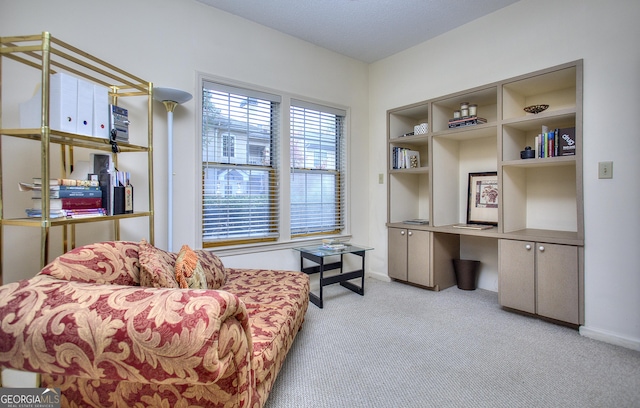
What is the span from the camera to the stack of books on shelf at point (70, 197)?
160cm

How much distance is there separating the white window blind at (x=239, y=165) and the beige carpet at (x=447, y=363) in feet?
3.61

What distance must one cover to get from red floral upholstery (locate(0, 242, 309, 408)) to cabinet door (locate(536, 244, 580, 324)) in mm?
2441

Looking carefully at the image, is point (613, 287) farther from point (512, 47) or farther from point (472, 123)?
point (512, 47)

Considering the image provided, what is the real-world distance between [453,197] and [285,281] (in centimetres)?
230

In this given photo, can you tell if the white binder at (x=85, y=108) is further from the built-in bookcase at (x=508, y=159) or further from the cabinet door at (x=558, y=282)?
the cabinet door at (x=558, y=282)

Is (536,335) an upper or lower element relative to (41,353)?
lower

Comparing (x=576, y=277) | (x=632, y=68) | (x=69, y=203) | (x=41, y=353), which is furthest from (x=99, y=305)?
(x=632, y=68)

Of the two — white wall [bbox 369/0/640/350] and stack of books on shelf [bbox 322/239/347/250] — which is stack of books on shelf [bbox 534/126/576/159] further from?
stack of books on shelf [bbox 322/239/347/250]

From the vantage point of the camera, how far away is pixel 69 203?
1650 millimetres

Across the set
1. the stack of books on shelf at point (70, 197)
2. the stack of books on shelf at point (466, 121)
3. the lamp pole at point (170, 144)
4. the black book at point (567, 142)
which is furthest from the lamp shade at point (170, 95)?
the black book at point (567, 142)

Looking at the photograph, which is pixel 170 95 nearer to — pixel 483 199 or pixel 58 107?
pixel 58 107

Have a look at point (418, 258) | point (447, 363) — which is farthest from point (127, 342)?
point (418, 258)

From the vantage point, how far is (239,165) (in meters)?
2.96

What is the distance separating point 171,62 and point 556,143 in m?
3.34
